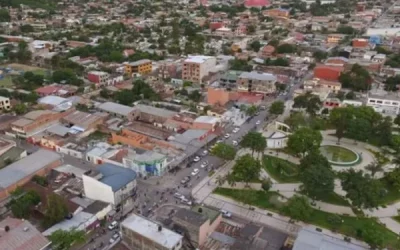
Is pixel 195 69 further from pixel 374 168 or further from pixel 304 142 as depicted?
pixel 374 168

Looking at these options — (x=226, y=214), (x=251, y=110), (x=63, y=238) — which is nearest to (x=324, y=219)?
(x=226, y=214)

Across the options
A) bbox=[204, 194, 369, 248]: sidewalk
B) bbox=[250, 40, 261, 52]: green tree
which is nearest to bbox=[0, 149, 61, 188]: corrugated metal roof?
bbox=[204, 194, 369, 248]: sidewalk

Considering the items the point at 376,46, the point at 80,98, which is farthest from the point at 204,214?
the point at 376,46

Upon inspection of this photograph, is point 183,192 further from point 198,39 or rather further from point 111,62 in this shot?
point 198,39

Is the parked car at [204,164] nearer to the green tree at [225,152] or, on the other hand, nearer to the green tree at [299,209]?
the green tree at [225,152]

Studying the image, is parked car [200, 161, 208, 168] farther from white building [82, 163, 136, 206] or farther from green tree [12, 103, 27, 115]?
green tree [12, 103, 27, 115]
